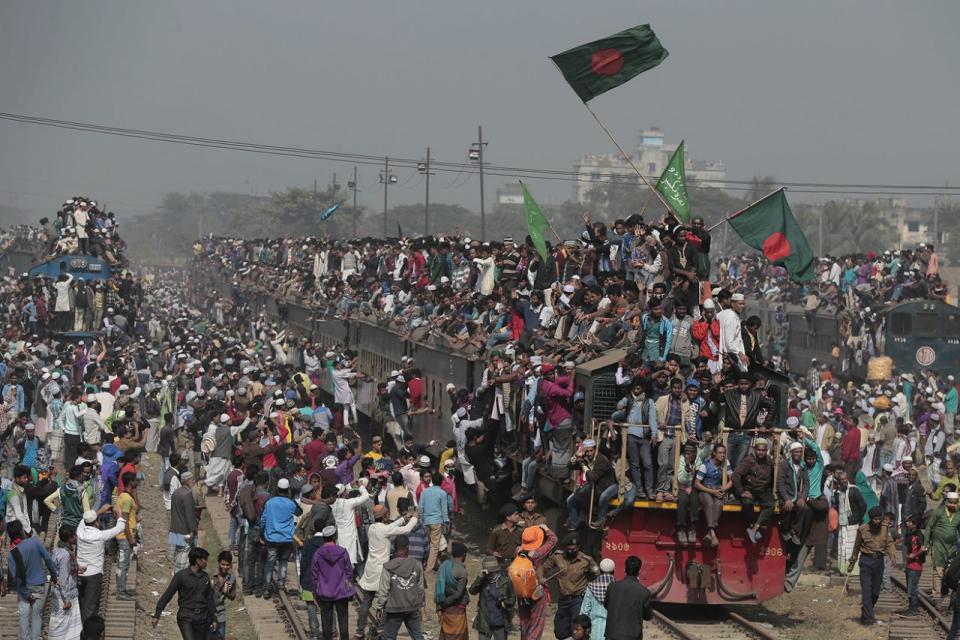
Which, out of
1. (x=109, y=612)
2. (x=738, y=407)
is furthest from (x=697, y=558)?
(x=109, y=612)

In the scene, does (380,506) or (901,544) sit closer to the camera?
(380,506)

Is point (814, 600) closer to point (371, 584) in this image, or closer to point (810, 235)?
point (371, 584)

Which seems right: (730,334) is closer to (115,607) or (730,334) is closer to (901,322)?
(115,607)

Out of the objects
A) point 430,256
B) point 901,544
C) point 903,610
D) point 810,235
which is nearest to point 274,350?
point 430,256

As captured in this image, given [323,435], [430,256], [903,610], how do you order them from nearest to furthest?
[903,610] → [323,435] → [430,256]

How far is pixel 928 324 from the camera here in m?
37.6

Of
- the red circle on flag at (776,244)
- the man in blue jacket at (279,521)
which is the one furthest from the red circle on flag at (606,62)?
the man in blue jacket at (279,521)

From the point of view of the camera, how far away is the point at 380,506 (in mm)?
14898

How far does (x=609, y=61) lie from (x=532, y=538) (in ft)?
38.7

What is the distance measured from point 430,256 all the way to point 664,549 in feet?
57.0

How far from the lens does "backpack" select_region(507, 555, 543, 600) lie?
42.6 feet

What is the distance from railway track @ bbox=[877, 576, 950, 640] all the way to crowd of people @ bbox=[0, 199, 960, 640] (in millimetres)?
298

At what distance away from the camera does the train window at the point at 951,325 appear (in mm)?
37812

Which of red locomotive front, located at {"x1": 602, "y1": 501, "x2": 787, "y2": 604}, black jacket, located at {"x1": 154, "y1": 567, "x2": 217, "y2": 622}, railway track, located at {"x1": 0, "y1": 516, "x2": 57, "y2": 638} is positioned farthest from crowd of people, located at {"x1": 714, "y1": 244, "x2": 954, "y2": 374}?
black jacket, located at {"x1": 154, "y1": 567, "x2": 217, "y2": 622}
